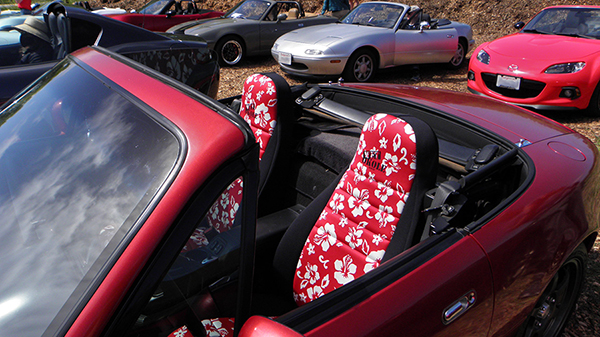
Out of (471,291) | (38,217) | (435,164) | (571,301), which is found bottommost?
(571,301)

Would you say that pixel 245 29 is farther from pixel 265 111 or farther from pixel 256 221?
pixel 256 221

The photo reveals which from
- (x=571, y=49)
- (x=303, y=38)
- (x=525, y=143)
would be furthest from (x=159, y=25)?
(x=525, y=143)

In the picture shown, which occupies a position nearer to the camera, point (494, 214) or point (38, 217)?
point (38, 217)

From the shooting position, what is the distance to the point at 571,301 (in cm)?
236

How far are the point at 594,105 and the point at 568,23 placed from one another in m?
1.44

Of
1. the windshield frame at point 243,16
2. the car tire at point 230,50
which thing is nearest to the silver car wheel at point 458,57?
the windshield frame at point 243,16

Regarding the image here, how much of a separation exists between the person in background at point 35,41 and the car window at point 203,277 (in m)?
3.53

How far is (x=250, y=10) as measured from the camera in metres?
9.28

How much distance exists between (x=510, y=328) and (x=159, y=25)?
31.5 ft

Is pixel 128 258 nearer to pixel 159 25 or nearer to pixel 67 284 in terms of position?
pixel 67 284

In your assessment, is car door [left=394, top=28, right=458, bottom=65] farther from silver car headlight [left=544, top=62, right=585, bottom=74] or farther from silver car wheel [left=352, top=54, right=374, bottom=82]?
silver car headlight [left=544, top=62, right=585, bottom=74]

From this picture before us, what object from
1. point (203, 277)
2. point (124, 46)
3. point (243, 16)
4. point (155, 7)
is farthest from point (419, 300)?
point (155, 7)

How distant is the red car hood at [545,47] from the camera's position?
5.58 m

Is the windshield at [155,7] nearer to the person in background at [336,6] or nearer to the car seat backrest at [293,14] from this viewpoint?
the car seat backrest at [293,14]
